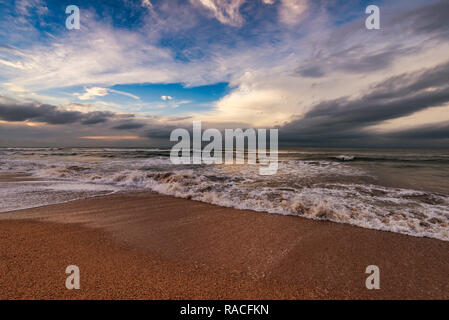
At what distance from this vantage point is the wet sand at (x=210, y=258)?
239 centimetres

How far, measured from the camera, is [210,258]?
3137 millimetres

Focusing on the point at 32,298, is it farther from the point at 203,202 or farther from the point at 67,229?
the point at 203,202

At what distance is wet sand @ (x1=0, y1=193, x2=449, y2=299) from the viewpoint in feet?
7.86

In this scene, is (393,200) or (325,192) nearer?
(393,200)

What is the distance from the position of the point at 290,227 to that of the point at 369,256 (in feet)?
4.92

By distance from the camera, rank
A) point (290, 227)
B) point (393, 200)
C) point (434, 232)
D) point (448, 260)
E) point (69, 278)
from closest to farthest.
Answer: point (69, 278), point (448, 260), point (434, 232), point (290, 227), point (393, 200)

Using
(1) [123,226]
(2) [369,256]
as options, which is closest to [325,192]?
(2) [369,256]

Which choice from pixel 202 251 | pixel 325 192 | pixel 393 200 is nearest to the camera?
pixel 202 251

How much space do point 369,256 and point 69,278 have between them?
4.64 m

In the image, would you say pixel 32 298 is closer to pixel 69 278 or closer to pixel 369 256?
pixel 69 278
